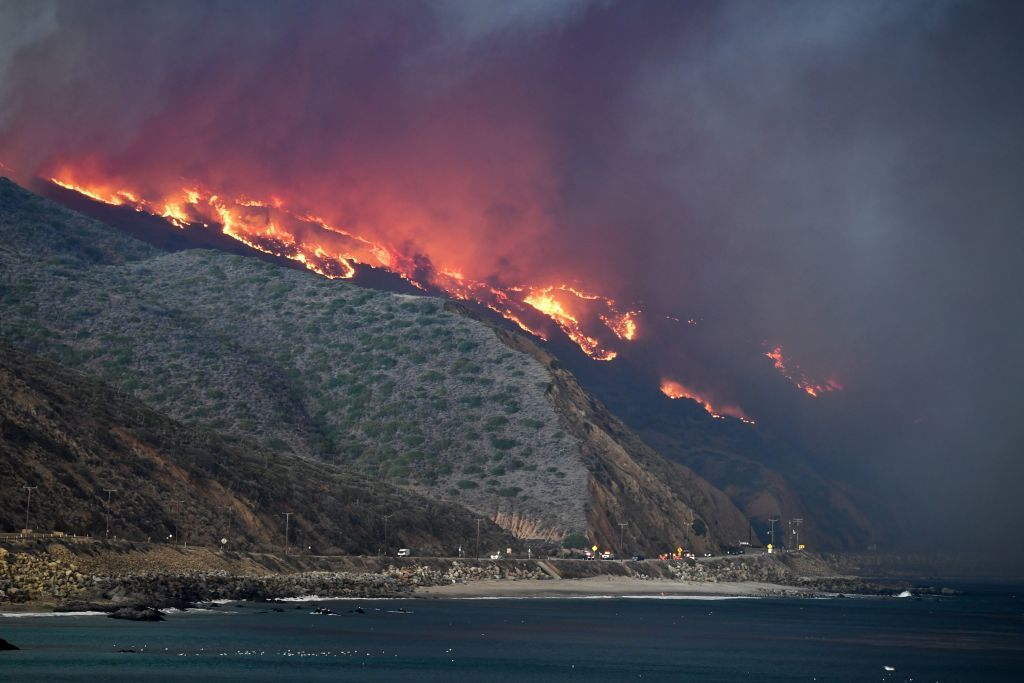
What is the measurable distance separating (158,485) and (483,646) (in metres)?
66.3

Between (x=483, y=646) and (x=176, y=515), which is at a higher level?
(x=176, y=515)

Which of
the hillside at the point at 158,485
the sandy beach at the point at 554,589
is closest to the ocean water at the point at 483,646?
the sandy beach at the point at 554,589

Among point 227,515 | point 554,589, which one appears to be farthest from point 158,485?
point 554,589

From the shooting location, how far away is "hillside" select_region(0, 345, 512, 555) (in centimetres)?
13488

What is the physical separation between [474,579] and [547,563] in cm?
2079

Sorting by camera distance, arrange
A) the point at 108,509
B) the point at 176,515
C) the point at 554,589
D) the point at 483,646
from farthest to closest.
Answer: the point at 554,589 → the point at 176,515 → the point at 108,509 → the point at 483,646

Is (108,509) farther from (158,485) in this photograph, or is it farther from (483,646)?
(483,646)

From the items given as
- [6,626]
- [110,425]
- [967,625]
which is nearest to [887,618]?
[967,625]

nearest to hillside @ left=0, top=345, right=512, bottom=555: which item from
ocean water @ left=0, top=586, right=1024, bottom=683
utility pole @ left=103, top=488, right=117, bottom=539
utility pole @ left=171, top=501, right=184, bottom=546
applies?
utility pole @ left=171, top=501, right=184, bottom=546

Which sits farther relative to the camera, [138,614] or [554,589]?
[554,589]

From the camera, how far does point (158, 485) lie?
152m

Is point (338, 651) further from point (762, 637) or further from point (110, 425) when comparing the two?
point (110, 425)

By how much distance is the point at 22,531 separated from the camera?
119 metres

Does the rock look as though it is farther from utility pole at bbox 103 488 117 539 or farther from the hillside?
utility pole at bbox 103 488 117 539
